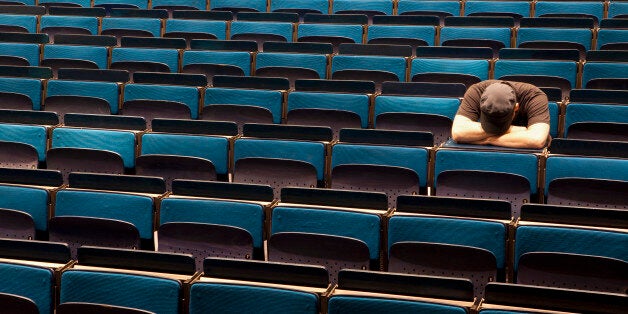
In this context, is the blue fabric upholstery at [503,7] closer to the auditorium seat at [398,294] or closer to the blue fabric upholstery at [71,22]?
the blue fabric upholstery at [71,22]

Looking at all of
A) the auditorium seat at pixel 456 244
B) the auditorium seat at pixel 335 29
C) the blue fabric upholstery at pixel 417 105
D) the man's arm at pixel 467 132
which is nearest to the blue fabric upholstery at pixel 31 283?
the auditorium seat at pixel 456 244

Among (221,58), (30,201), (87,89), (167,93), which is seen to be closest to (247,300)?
(30,201)

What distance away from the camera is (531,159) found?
4.63 feet

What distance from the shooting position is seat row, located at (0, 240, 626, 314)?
3.11 ft

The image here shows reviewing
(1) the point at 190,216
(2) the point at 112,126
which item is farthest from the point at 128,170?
(1) the point at 190,216

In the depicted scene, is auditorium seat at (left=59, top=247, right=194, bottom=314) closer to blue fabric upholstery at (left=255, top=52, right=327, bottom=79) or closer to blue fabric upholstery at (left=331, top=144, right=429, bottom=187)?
blue fabric upholstery at (left=331, top=144, right=429, bottom=187)

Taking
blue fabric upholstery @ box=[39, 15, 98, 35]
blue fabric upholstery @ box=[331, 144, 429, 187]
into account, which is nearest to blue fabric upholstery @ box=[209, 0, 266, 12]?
blue fabric upholstery @ box=[39, 15, 98, 35]

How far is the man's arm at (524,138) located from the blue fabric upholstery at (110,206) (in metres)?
0.59

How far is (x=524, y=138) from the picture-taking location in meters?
1.47

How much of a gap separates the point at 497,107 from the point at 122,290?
703 mm

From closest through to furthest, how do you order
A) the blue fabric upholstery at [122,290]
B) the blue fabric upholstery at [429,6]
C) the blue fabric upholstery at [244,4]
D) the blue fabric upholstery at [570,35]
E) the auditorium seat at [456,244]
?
the blue fabric upholstery at [122,290]
the auditorium seat at [456,244]
the blue fabric upholstery at [570,35]
the blue fabric upholstery at [429,6]
the blue fabric upholstery at [244,4]

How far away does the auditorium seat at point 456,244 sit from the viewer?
1.14 meters

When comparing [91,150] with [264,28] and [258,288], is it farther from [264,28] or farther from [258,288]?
[264,28]

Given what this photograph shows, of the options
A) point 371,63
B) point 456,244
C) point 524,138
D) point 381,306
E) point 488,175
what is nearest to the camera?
point 381,306
